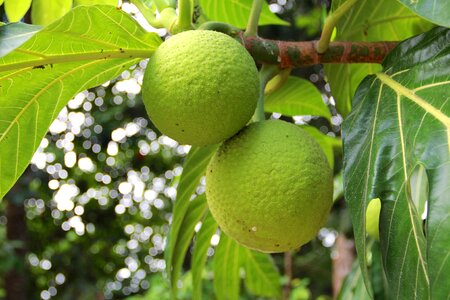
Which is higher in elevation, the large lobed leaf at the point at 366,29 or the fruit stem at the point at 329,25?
the fruit stem at the point at 329,25

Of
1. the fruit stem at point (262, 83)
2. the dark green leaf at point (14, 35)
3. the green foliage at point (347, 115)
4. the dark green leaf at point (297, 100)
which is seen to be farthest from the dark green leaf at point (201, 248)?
the dark green leaf at point (14, 35)

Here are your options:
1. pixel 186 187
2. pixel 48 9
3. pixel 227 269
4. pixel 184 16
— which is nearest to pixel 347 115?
pixel 184 16

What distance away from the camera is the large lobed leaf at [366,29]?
1.08 m

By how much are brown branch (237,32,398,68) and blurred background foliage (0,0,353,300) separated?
2179mm

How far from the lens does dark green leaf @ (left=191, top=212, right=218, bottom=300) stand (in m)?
1.26

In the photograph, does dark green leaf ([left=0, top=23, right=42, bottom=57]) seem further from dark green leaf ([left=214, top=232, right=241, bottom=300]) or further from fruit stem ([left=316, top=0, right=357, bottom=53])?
dark green leaf ([left=214, top=232, right=241, bottom=300])

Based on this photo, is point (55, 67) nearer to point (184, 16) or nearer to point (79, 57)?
point (79, 57)

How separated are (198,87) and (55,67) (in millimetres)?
219

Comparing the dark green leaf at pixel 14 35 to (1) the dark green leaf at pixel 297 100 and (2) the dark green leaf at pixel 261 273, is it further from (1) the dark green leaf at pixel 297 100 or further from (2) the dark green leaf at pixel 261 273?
(2) the dark green leaf at pixel 261 273

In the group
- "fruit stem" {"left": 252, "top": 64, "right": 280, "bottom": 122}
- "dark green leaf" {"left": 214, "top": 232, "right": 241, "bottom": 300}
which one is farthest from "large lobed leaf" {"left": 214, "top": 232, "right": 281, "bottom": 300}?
"fruit stem" {"left": 252, "top": 64, "right": 280, "bottom": 122}

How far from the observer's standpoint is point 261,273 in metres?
1.53

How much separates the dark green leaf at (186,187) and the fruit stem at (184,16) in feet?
0.76

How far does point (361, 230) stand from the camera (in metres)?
0.69

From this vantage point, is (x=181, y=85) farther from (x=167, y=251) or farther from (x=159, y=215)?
(x=159, y=215)
